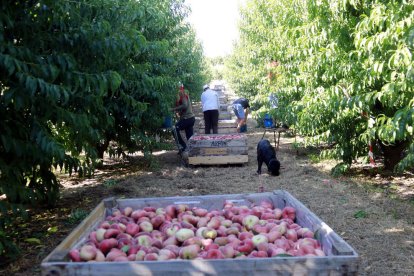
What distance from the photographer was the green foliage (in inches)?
182

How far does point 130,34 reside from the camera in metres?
4.66

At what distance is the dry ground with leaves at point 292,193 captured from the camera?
15.3 feet

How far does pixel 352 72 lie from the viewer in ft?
20.6

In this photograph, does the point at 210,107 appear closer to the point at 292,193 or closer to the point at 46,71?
the point at 292,193

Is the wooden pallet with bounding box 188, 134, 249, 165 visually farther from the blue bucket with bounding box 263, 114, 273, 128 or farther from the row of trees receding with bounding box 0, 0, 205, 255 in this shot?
the blue bucket with bounding box 263, 114, 273, 128

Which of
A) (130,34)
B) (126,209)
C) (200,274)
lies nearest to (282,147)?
(130,34)

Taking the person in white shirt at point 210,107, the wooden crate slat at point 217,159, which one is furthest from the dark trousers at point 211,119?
the wooden crate slat at point 217,159

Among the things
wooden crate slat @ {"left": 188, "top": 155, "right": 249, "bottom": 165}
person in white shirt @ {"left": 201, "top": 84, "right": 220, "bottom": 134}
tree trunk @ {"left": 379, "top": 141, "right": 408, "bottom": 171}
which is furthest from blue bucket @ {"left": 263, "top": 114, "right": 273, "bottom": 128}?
tree trunk @ {"left": 379, "top": 141, "right": 408, "bottom": 171}

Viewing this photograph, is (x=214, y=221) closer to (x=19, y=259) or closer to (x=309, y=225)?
(x=309, y=225)

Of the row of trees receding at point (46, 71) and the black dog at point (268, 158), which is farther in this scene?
the black dog at point (268, 158)

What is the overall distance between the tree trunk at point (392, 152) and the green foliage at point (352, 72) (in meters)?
0.02

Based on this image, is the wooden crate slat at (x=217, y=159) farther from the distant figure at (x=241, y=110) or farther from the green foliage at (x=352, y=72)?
the distant figure at (x=241, y=110)

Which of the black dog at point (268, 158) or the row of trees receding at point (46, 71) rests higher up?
the row of trees receding at point (46, 71)

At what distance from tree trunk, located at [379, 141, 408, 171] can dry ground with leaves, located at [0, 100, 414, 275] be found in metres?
0.30
